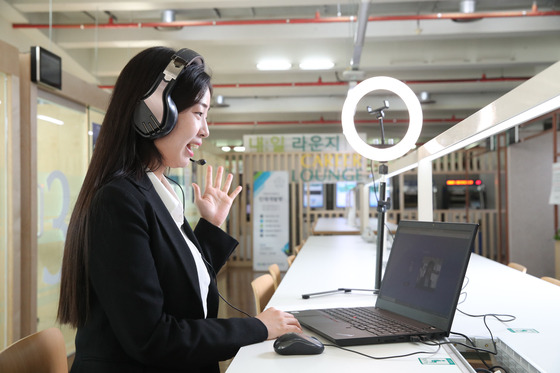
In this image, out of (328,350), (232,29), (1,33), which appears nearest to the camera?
(328,350)

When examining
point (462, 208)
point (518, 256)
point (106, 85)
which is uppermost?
point (106, 85)

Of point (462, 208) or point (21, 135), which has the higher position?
point (21, 135)

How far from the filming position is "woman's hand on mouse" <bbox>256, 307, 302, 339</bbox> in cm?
115

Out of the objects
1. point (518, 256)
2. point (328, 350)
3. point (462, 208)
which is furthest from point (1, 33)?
point (462, 208)

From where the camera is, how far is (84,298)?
104 centimetres

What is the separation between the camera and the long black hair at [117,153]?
3.43 ft

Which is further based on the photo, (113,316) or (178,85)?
(178,85)

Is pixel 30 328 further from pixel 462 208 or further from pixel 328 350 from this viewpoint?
pixel 462 208

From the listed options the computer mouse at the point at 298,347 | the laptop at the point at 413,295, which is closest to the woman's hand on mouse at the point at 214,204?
the laptop at the point at 413,295

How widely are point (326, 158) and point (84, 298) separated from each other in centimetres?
906

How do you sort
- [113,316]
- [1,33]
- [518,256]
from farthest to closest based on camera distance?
[518,256] < [1,33] < [113,316]

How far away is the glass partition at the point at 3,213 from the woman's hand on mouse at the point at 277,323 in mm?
2440

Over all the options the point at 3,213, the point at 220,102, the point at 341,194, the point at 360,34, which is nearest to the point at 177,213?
the point at 3,213

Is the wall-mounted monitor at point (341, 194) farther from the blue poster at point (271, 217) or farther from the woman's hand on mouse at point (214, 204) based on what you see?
the woman's hand on mouse at point (214, 204)
